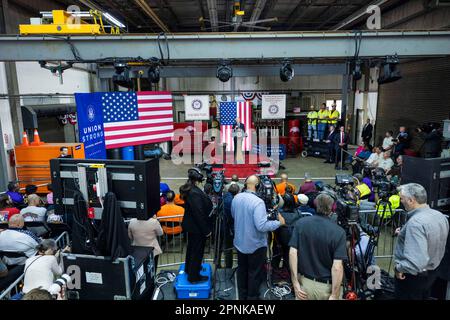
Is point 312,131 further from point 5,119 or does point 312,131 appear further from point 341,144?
point 5,119

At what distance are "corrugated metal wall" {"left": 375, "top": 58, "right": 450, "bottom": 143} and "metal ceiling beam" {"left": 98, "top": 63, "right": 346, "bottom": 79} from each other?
10.8 feet

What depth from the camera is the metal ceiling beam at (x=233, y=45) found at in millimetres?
5727

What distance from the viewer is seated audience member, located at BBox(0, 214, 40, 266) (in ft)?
13.0

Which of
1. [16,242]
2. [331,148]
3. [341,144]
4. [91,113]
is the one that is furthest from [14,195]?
[331,148]

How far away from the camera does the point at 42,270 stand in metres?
3.20

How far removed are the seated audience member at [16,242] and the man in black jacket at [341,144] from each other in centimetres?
1058

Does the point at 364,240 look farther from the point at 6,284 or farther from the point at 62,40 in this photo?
the point at 62,40

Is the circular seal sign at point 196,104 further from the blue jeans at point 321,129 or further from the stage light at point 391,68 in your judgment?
the stage light at point 391,68

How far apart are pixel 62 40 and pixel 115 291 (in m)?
4.96

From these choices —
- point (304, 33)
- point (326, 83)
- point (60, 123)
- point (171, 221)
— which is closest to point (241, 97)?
point (326, 83)

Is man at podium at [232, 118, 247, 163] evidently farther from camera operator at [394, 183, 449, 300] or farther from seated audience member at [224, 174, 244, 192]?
camera operator at [394, 183, 449, 300]

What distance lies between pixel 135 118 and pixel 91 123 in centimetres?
159

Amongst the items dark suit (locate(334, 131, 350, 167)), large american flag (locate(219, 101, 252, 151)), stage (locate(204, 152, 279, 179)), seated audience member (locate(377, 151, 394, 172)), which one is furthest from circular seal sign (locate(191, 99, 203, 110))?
seated audience member (locate(377, 151, 394, 172))

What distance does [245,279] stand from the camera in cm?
376
